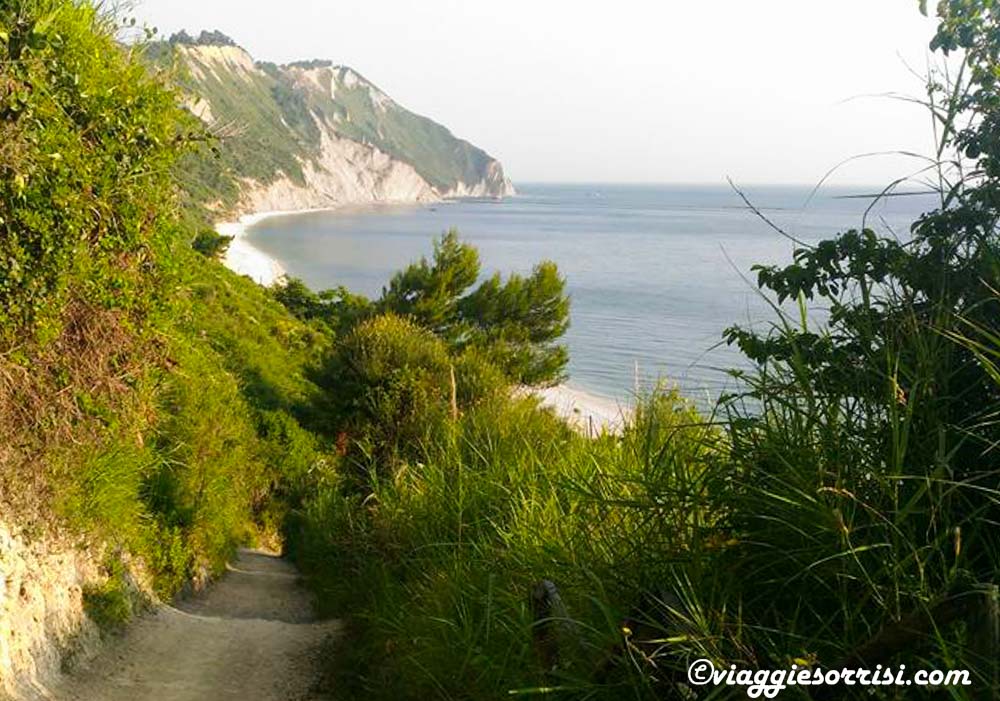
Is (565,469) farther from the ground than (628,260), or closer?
farther from the ground

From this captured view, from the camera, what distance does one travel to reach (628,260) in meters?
93.1

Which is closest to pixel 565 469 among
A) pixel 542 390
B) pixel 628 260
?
pixel 542 390

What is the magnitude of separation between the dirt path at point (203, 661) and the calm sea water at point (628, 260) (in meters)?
4.14

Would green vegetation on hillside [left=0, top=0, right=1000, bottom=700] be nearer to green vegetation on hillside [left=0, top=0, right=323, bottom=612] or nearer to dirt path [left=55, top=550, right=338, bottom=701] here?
green vegetation on hillside [left=0, top=0, right=323, bottom=612]

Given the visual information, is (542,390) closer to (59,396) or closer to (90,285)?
(90,285)

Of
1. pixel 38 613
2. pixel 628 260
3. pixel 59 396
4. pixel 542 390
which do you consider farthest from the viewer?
pixel 628 260

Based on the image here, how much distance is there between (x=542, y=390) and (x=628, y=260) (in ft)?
208

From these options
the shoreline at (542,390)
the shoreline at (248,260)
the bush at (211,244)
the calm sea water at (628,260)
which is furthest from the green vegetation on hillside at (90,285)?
the shoreline at (248,260)

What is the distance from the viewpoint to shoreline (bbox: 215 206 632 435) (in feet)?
27.6

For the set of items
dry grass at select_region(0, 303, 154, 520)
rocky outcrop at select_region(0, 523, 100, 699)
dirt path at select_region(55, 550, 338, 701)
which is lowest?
dirt path at select_region(55, 550, 338, 701)

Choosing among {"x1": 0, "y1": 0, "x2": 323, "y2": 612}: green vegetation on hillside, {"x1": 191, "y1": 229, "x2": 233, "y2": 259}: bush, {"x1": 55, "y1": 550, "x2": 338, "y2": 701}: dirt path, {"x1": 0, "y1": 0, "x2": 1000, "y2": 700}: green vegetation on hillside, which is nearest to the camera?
{"x1": 0, "y1": 0, "x2": 1000, "y2": 700}: green vegetation on hillside

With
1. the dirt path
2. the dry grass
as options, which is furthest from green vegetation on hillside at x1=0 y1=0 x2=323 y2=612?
the dirt path

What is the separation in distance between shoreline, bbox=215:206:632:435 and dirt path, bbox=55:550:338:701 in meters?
3.51

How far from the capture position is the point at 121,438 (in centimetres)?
911
